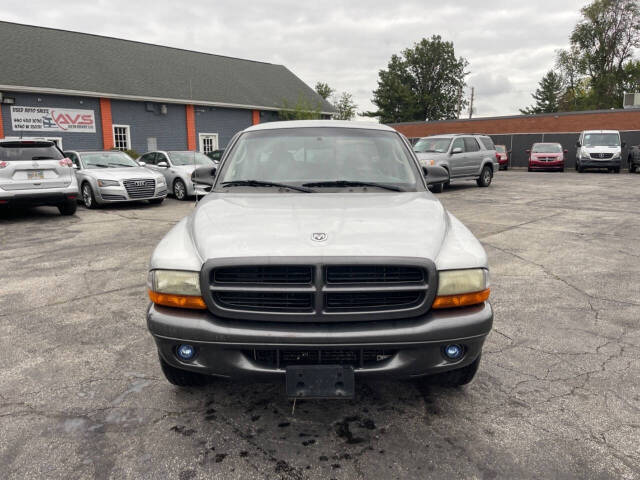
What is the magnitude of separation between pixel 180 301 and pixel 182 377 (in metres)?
0.74

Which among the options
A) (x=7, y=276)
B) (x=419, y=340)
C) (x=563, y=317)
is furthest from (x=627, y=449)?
(x=7, y=276)

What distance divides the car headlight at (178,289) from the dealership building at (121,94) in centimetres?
2285

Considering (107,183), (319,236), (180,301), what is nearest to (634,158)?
(107,183)

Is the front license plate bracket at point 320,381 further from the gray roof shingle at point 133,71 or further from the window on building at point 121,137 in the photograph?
the window on building at point 121,137

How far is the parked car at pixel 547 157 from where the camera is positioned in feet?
85.3

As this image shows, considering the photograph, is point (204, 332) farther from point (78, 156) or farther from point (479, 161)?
point (479, 161)

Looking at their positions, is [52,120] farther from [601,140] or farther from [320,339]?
[601,140]

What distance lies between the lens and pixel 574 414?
2828 mm

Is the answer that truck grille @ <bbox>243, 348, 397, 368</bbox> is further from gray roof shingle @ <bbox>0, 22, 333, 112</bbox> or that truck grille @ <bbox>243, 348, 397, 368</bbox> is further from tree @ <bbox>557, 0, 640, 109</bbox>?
tree @ <bbox>557, 0, 640, 109</bbox>

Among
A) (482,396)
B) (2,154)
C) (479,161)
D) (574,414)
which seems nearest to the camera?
(574,414)

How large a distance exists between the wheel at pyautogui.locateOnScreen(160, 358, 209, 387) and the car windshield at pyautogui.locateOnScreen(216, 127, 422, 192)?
139 cm

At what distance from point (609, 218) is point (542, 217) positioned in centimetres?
131

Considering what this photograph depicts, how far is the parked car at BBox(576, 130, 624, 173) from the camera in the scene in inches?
929

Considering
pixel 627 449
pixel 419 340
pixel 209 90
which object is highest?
pixel 209 90
